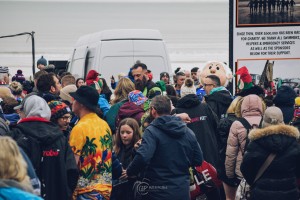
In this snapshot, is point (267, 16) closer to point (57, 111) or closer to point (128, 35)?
point (128, 35)

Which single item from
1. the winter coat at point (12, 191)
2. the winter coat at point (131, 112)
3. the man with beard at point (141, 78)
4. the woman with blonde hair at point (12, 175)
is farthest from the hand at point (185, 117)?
the winter coat at point (12, 191)

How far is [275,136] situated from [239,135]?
1163 millimetres

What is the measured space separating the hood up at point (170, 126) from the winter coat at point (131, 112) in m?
1.66

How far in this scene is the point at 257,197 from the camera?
7367mm

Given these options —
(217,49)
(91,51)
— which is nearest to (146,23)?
(217,49)

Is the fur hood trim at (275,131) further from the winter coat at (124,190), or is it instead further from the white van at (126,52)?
the white van at (126,52)

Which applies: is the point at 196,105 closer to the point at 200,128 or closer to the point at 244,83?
the point at 200,128

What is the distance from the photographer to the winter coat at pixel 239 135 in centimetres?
834

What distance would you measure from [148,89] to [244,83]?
1.27 metres

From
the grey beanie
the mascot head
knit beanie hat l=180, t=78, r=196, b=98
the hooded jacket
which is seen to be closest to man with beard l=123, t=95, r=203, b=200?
the hooded jacket

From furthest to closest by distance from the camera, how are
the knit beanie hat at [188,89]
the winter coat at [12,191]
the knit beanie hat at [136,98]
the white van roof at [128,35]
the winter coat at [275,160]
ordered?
the white van roof at [128,35] < the knit beanie hat at [188,89] < the knit beanie hat at [136,98] < the winter coat at [275,160] < the winter coat at [12,191]

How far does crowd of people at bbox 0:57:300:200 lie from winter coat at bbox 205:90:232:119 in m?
0.59

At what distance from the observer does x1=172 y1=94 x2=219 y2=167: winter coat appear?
29.1 ft

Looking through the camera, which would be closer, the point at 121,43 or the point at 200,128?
the point at 200,128
